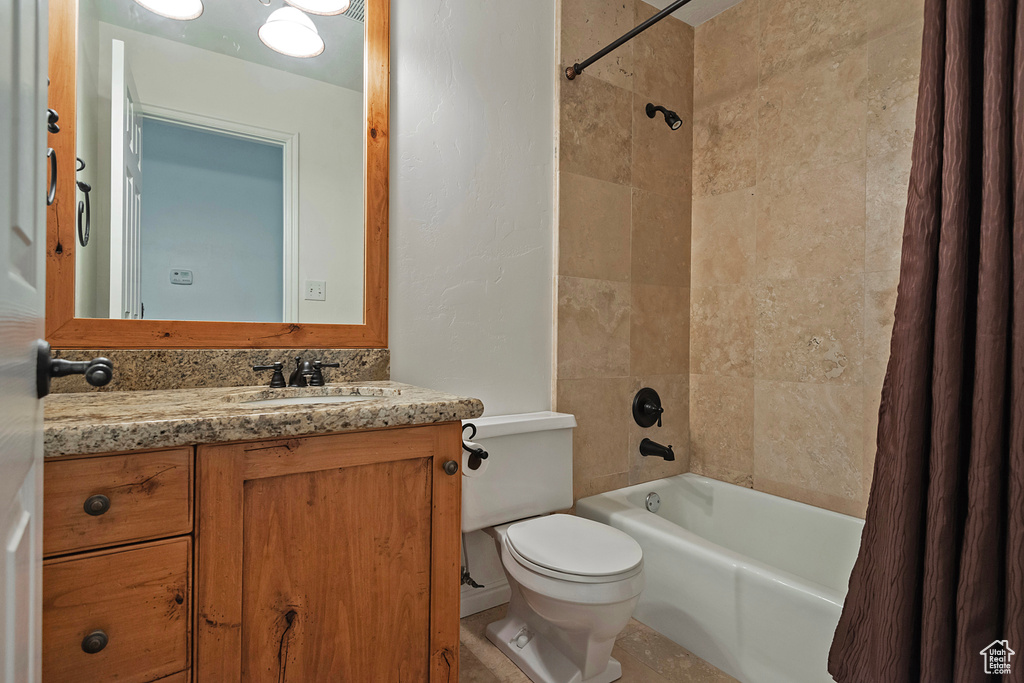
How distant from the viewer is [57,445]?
755 millimetres

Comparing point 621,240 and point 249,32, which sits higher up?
point 249,32

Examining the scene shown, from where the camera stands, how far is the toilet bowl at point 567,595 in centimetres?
133

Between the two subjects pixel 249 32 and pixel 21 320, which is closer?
pixel 21 320

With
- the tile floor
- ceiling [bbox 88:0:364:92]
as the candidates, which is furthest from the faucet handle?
the tile floor

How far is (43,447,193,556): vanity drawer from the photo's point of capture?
2.54 ft

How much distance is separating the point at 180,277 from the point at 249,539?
0.79 meters

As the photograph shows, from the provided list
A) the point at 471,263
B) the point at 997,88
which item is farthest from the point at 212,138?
the point at 997,88

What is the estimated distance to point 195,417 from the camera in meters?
0.87

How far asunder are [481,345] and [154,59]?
1.21m

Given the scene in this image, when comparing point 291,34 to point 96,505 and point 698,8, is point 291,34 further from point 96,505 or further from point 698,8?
point 698,8

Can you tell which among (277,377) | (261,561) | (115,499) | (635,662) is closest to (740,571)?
(635,662)

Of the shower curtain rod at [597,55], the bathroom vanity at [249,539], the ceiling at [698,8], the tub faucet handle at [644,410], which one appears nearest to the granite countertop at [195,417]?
the bathroom vanity at [249,539]

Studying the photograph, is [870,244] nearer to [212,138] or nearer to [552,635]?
[552,635]

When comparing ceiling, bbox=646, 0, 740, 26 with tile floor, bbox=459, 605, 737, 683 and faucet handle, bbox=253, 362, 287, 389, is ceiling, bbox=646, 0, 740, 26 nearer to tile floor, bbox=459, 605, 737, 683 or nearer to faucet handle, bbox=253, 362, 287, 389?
faucet handle, bbox=253, 362, 287, 389
